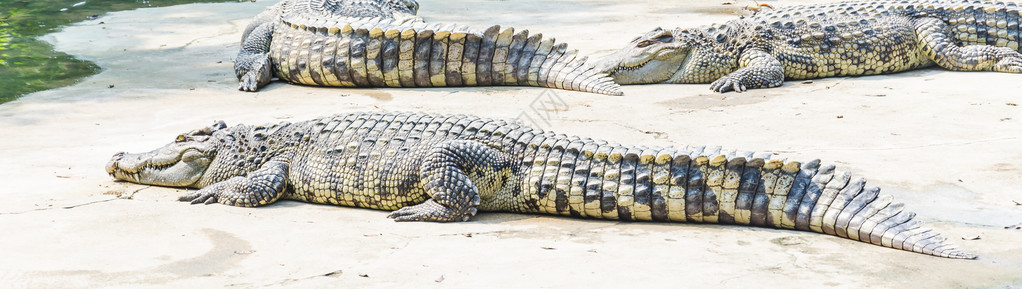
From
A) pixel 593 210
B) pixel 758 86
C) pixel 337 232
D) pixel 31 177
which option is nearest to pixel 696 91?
pixel 758 86

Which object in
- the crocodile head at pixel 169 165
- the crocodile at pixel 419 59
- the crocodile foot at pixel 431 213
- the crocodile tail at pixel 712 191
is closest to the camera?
the crocodile tail at pixel 712 191

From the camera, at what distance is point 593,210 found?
4.77 m

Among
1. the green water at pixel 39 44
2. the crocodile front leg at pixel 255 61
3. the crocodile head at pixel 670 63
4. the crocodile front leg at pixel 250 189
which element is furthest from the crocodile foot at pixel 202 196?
the crocodile head at pixel 670 63

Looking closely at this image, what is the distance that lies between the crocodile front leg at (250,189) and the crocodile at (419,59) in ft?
11.2

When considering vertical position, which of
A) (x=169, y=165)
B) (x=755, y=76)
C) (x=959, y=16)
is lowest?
(x=169, y=165)

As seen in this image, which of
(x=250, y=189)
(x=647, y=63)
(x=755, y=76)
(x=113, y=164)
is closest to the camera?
(x=250, y=189)

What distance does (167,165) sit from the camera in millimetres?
5570

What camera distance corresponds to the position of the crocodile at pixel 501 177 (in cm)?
439

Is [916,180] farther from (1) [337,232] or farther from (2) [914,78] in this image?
(2) [914,78]

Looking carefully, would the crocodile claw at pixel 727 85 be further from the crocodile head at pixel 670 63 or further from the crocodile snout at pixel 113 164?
the crocodile snout at pixel 113 164

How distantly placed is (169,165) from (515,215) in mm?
2016

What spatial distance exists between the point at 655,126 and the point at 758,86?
6.19 feet

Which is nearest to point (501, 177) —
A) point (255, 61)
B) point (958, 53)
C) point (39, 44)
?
point (255, 61)

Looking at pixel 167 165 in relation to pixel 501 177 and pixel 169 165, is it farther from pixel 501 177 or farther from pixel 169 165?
pixel 501 177
